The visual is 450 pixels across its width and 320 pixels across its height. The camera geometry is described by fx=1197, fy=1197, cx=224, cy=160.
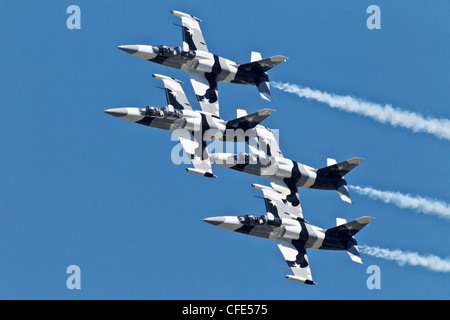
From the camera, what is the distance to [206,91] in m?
95.9

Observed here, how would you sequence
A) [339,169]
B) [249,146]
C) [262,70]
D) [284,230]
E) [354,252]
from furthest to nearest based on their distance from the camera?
[262,70] → [339,169] → [249,146] → [354,252] → [284,230]

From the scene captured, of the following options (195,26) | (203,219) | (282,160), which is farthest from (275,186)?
(195,26)

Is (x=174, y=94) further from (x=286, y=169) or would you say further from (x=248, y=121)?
(x=286, y=169)

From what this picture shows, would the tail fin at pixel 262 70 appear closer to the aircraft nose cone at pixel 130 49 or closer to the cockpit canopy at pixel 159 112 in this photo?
the cockpit canopy at pixel 159 112

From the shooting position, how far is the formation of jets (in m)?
91.2

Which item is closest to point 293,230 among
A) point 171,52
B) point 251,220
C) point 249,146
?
point 251,220

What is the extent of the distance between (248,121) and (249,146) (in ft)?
7.83

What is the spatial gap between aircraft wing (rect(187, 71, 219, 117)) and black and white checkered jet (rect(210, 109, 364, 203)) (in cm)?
222

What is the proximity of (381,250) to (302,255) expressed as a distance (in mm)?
6461

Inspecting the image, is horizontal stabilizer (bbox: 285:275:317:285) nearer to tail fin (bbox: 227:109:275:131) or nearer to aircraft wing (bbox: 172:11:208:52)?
tail fin (bbox: 227:109:275:131)

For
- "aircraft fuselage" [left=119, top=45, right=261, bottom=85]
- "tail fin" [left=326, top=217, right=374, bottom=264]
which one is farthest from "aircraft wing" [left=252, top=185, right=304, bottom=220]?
"aircraft fuselage" [left=119, top=45, right=261, bottom=85]

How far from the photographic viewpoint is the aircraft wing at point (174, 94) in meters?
94.7

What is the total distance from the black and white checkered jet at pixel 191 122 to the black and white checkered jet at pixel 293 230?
459 centimetres

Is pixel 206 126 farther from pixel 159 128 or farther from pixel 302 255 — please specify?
pixel 302 255
